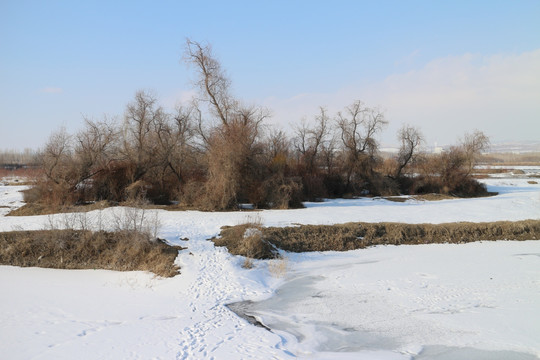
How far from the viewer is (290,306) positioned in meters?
10.4

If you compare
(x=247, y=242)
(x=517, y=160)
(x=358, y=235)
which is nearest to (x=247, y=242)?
(x=247, y=242)

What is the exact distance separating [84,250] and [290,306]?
916cm

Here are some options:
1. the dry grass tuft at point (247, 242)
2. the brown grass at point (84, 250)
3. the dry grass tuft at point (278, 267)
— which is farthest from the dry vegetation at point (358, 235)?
the brown grass at point (84, 250)

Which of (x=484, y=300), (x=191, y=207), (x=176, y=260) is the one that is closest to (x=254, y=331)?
(x=176, y=260)

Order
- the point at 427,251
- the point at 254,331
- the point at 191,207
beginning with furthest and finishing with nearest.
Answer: the point at 191,207
the point at 427,251
the point at 254,331

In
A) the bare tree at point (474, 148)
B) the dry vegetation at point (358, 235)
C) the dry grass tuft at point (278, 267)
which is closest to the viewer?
the dry grass tuft at point (278, 267)

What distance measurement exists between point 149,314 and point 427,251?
1158 centimetres

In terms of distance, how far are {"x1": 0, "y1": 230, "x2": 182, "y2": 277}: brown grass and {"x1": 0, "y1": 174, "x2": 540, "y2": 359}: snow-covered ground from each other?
0.55m

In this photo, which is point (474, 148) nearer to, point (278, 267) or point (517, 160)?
point (278, 267)

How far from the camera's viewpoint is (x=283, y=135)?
34625 mm

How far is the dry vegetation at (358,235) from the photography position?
14766 millimetres

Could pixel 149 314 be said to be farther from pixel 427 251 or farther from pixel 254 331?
pixel 427 251

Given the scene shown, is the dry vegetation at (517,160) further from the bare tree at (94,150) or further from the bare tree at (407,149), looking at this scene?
the bare tree at (94,150)

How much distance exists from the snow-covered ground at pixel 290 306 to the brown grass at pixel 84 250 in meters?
0.55
